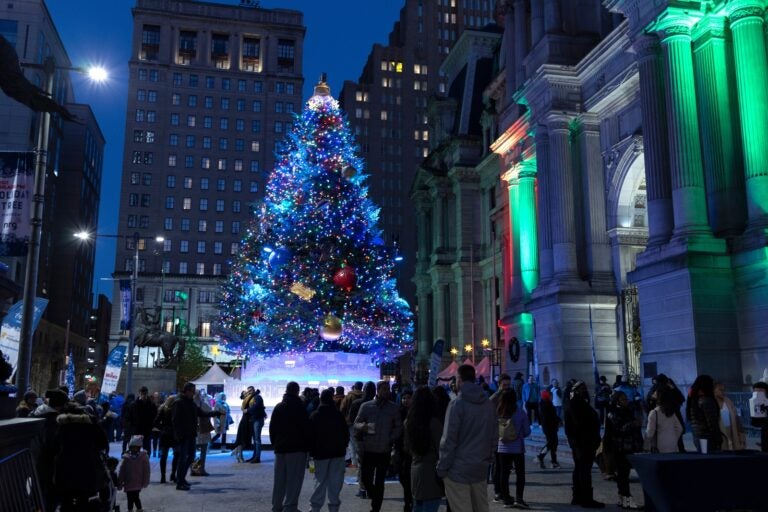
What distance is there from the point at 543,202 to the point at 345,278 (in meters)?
9.82

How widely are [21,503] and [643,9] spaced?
23.5m

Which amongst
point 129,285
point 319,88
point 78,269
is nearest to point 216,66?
point 78,269

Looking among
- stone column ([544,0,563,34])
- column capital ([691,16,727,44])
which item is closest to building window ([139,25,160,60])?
stone column ([544,0,563,34])

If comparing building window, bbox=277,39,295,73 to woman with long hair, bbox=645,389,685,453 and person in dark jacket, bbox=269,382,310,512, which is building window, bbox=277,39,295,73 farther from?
woman with long hair, bbox=645,389,685,453

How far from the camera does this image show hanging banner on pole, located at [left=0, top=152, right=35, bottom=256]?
10.0 metres

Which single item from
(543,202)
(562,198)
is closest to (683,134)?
(562,198)

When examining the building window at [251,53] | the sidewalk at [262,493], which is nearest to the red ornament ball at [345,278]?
the sidewalk at [262,493]

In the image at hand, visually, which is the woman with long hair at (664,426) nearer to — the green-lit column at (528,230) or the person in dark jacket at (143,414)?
the person in dark jacket at (143,414)

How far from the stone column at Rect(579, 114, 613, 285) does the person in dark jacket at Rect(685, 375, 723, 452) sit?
19.0 meters

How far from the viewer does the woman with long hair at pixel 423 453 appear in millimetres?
8531

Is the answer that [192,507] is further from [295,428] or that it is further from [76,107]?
[76,107]

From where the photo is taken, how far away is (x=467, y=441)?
25.3 ft

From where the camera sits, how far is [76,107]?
90125 mm

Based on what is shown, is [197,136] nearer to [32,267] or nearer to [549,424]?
[549,424]
